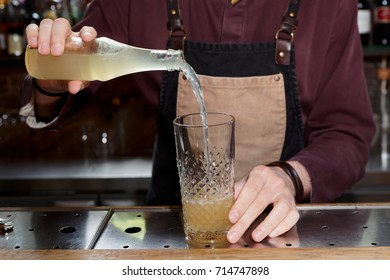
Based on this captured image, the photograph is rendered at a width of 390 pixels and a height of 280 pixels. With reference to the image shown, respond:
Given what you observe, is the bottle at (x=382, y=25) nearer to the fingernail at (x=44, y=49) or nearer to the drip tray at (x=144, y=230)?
the drip tray at (x=144, y=230)

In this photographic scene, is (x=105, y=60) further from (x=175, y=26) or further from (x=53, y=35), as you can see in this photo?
(x=175, y=26)

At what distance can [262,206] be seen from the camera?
3.88 ft

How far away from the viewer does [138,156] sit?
2832 mm

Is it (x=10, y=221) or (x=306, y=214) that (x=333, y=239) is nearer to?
(x=306, y=214)

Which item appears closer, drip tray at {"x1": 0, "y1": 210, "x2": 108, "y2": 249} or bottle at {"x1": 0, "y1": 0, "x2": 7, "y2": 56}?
drip tray at {"x1": 0, "y1": 210, "x2": 108, "y2": 249}

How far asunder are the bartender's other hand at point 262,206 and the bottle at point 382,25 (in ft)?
5.24

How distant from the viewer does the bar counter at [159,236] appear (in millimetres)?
1013

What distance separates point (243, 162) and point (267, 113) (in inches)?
6.1

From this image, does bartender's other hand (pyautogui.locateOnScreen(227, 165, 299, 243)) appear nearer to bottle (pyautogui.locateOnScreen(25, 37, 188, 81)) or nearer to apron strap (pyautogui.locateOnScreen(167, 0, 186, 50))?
bottle (pyautogui.locateOnScreen(25, 37, 188, 81))

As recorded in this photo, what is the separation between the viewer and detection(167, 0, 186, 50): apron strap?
66.4 inches

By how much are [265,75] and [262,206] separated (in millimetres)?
616

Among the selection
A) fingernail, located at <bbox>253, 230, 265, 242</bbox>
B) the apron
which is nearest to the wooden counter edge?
fingernail, located at <bbox>253, 230, 265, 242</bbox>

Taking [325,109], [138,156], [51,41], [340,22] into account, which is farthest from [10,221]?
[138,156]

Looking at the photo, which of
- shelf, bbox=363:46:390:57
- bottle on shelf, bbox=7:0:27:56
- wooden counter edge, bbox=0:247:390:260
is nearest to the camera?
wooden counter edge, bbox=0:247:390:260
